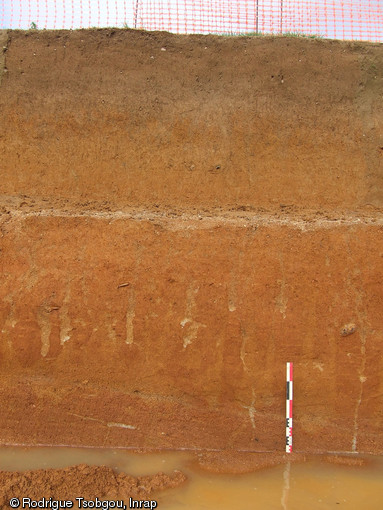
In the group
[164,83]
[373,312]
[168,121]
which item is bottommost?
[373,312]

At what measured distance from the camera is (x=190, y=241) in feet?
19.1

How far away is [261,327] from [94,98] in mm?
3811

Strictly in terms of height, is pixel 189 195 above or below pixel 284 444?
above

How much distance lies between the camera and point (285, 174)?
615 centimetres

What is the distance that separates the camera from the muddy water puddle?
15.7ft

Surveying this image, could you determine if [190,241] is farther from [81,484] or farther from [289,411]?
[81,484]

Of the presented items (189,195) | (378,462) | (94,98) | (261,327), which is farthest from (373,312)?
(94,98)

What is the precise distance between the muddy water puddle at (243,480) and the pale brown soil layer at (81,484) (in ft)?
0.44

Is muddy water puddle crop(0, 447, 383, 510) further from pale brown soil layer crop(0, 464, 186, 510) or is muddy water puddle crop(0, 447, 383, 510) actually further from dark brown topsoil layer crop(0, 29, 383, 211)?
dark brown topsoil layer crop(0, 29, 383, 211)

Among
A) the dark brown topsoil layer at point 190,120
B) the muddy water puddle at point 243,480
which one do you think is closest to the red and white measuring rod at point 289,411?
the muddy water puddle at point 243,480

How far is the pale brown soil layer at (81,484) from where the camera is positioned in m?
4.68

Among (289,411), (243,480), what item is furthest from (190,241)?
(243,480)

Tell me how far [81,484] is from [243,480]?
69.6 inches

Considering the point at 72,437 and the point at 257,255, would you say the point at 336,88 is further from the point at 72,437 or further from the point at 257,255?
the point at 72,437
